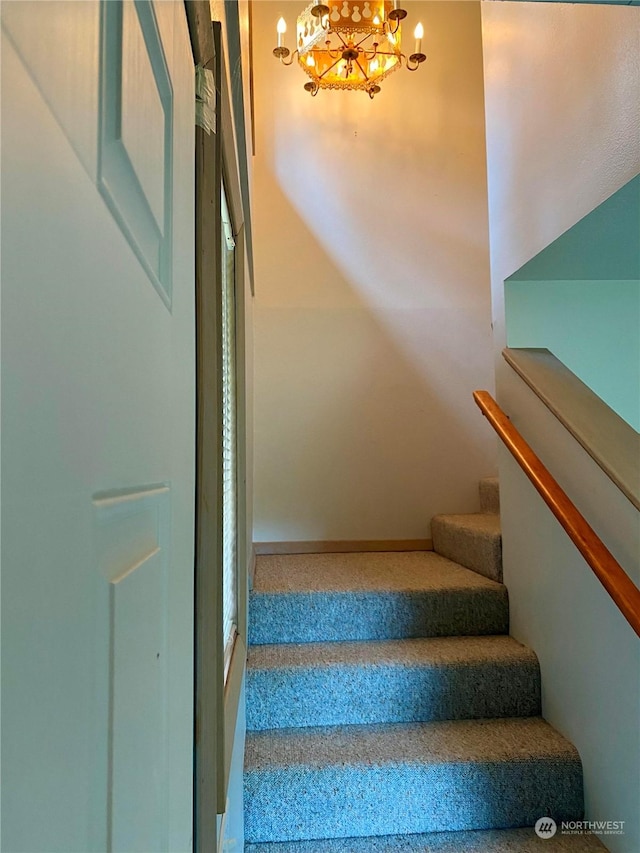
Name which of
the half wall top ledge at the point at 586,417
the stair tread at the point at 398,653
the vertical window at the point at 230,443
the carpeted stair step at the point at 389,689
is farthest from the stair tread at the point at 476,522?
the vertical window at the point at 230,443

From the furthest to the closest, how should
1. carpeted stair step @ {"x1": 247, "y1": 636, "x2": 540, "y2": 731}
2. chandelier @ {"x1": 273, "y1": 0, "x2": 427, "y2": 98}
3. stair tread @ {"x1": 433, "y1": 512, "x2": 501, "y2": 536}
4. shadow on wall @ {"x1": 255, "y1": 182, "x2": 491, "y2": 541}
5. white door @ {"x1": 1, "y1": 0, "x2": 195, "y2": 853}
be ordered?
shadow on wall @ {"x1": 255, "y1": 182, "x2": 491, "y2": 541} < chandelier @ {"x1": 273, "y1": 0, "x2": 427, "y2": 98} < stair tread @ {"x1": 433, "y1": 512, "x2": 501, "y2": 536} < carpeted stair step @ {"x1": 247, "y1": 636, "x2": 540, "y2": 731} < white door @ {"x1": 1, "y1": 0, "x2": 195, "y2": 853}

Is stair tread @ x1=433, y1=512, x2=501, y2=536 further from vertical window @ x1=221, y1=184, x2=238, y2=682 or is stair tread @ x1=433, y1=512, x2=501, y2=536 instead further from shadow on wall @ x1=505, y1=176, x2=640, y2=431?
vertical window @ x1=221, y1=184, x2=238, y2=682

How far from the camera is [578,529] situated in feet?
4.99

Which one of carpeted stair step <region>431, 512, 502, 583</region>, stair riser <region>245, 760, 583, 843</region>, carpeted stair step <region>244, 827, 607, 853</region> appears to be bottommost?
carpeted stair step <region>244, 827, 607, 853</region>

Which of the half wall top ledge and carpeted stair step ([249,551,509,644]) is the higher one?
the half wall top ledge

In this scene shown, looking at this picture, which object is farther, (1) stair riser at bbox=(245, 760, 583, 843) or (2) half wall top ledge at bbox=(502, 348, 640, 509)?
(1) stair riser at bbox=(245, 760, 583, 843)

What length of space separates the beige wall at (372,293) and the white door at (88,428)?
2.62 meters

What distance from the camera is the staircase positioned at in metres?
1.58

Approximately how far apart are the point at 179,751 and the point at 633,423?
2.19 metres

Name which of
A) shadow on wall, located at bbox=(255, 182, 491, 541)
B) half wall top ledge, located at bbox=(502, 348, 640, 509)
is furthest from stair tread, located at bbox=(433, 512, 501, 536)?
half wall top ledge, located at bbox=(502, 348, 640, 509)

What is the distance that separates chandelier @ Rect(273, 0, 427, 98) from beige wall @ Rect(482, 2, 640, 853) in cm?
86

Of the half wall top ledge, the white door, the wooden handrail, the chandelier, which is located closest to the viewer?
the white door

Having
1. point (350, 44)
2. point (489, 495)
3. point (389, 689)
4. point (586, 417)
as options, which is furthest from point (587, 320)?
point (350, 44)

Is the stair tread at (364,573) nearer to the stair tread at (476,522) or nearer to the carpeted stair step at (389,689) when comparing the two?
the stair tread at (476,522)
